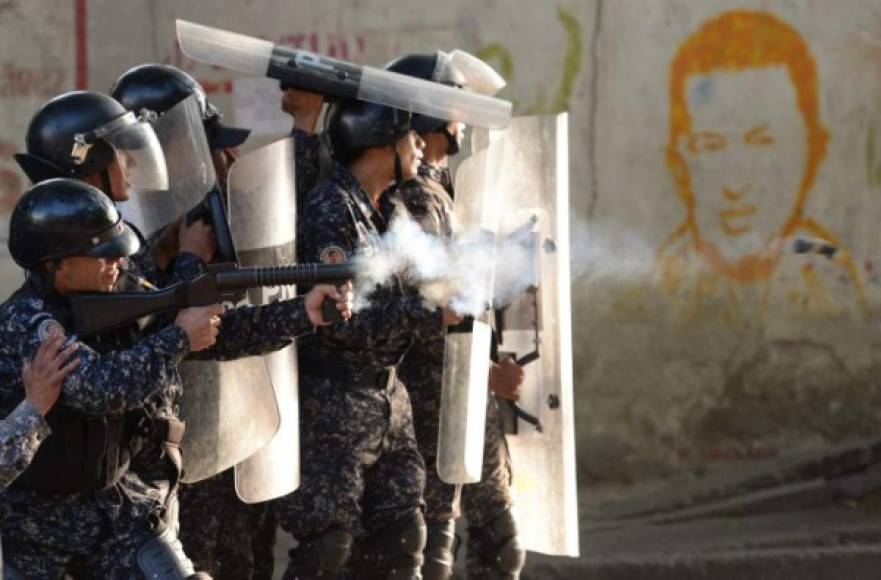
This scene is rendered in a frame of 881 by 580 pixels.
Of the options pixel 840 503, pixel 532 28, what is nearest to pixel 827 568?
pixel 840 503

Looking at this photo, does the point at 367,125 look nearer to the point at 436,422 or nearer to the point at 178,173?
the point at 178,173

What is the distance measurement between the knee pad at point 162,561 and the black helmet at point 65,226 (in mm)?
672

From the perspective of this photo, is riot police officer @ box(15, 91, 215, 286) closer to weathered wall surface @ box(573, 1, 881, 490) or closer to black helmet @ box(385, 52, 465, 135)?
black helmet @ box(385, 52, 465, 135)

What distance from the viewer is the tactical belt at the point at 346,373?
5.16 metres

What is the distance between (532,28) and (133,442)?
3.58 meters

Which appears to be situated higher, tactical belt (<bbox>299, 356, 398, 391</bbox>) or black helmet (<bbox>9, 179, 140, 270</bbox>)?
black helmet (<bbox>9, 179, 140, 270</bbox>)

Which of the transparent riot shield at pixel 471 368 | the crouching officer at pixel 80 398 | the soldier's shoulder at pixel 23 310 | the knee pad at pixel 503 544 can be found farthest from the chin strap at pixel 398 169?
the soldier's shoulder at pixel 23 310

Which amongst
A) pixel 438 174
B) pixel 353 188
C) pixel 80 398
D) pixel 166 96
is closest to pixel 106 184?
pixel 166 96

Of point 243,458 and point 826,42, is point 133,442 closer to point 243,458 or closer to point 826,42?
point 243,458

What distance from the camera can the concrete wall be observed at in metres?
7.34

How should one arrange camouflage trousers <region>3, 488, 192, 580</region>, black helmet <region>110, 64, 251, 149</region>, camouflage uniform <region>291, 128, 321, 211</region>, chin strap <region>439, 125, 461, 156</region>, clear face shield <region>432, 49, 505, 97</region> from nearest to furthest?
camouflage trousers <region>3, 488, 192, 580</region>, black helmet <region>110, 64, 251, 149</region>, camouflage uniform <region>291, 128, 321, 211</region>, chin strap <region>439, 125, 461, 156</region>, clear face shield <region>432, 49, 505, 97</region>

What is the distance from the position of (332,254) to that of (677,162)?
2.73 m

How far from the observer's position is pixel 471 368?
525 centimetres

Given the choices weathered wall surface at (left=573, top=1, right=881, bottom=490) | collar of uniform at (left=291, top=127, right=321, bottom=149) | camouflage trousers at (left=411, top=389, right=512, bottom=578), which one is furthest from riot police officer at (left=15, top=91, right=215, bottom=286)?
weathered wall surface at (left=573, top=1, right=881, bottom=490)
